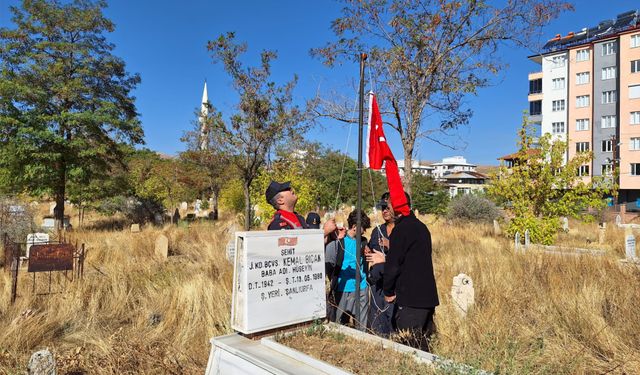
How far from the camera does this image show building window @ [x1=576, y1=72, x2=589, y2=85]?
152ft

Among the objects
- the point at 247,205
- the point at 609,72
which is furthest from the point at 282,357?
the point at 609,72

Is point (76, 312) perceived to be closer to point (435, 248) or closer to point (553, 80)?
point (435, 248)

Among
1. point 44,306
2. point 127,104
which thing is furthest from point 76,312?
point 127,104

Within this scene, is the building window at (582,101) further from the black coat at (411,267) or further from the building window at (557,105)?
the black coat at (411,267)

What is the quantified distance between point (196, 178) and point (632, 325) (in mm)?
25424

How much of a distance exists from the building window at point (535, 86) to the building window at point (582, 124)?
633cm

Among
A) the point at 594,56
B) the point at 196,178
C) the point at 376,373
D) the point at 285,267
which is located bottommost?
the point at 376,373

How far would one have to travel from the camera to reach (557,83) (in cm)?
4888

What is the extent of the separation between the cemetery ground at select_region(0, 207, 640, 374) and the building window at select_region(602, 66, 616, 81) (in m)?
45.2

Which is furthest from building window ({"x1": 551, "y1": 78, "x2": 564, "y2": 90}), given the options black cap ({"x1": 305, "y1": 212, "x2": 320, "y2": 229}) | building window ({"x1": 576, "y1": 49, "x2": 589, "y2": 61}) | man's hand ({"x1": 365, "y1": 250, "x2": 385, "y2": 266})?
man's hand ({"x1": 365, "y1": 250, "x2": 385, "y2": 266})

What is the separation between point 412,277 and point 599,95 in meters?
50.8

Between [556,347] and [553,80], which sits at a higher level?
[553,80]

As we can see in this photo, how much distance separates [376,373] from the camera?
2.88m

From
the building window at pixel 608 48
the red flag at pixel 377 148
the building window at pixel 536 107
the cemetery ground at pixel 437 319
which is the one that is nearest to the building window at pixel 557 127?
the building window at pixel 536 107
